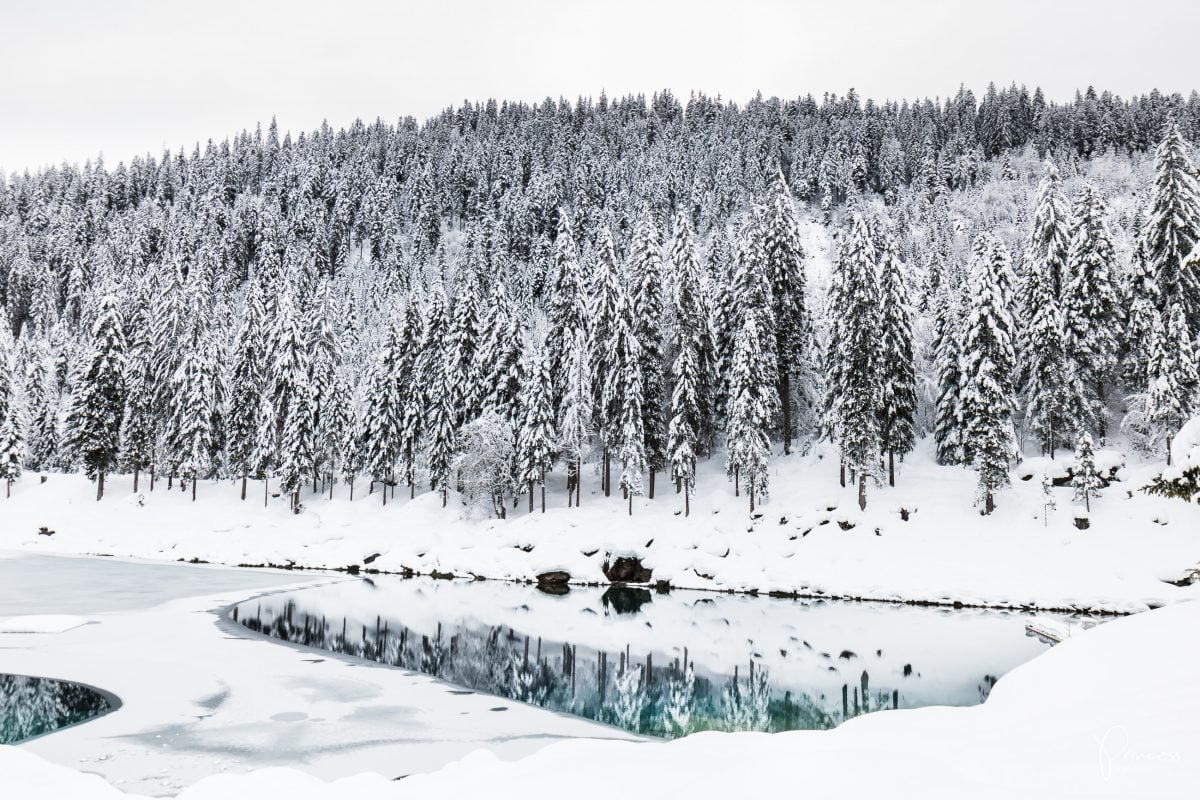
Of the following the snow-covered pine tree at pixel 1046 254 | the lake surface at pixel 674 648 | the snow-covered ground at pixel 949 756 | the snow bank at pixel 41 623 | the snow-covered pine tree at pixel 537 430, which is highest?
the snow-covered pine tree at pixel 1046 254

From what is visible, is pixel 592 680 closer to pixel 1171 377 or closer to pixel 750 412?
pixel 750 412

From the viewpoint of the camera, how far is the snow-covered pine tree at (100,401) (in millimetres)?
60594

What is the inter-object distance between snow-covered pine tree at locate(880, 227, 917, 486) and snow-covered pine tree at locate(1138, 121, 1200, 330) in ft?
50.6

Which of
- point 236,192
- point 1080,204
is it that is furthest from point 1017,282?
point 236,192

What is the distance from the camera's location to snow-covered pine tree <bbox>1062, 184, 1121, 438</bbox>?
150 ft

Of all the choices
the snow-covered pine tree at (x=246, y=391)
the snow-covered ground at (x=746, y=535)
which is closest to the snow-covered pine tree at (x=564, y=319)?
the snow-covered ground at (x=746, y=535)

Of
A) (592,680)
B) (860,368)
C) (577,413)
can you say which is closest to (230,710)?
(592,680)

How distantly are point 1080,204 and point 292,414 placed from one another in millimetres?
61877

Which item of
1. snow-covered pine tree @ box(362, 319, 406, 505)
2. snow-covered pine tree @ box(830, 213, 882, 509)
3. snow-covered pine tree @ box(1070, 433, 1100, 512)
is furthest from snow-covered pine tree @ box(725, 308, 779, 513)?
snow-covered pine tree @ box(362, 319, 406, 505)

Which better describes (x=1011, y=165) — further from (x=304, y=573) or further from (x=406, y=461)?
(x=304, y=573)

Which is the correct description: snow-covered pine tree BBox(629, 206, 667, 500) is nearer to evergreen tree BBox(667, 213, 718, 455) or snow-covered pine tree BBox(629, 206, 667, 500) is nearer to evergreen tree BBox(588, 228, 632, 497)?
evergreen tree BBox(667, 213, 718, 455)

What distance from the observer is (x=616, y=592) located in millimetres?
41719

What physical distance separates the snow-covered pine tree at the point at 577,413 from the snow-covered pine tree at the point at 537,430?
1.21 m

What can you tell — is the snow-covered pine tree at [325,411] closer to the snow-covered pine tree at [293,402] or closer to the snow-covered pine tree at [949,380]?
the snow-covered pine tree at [293,402]
